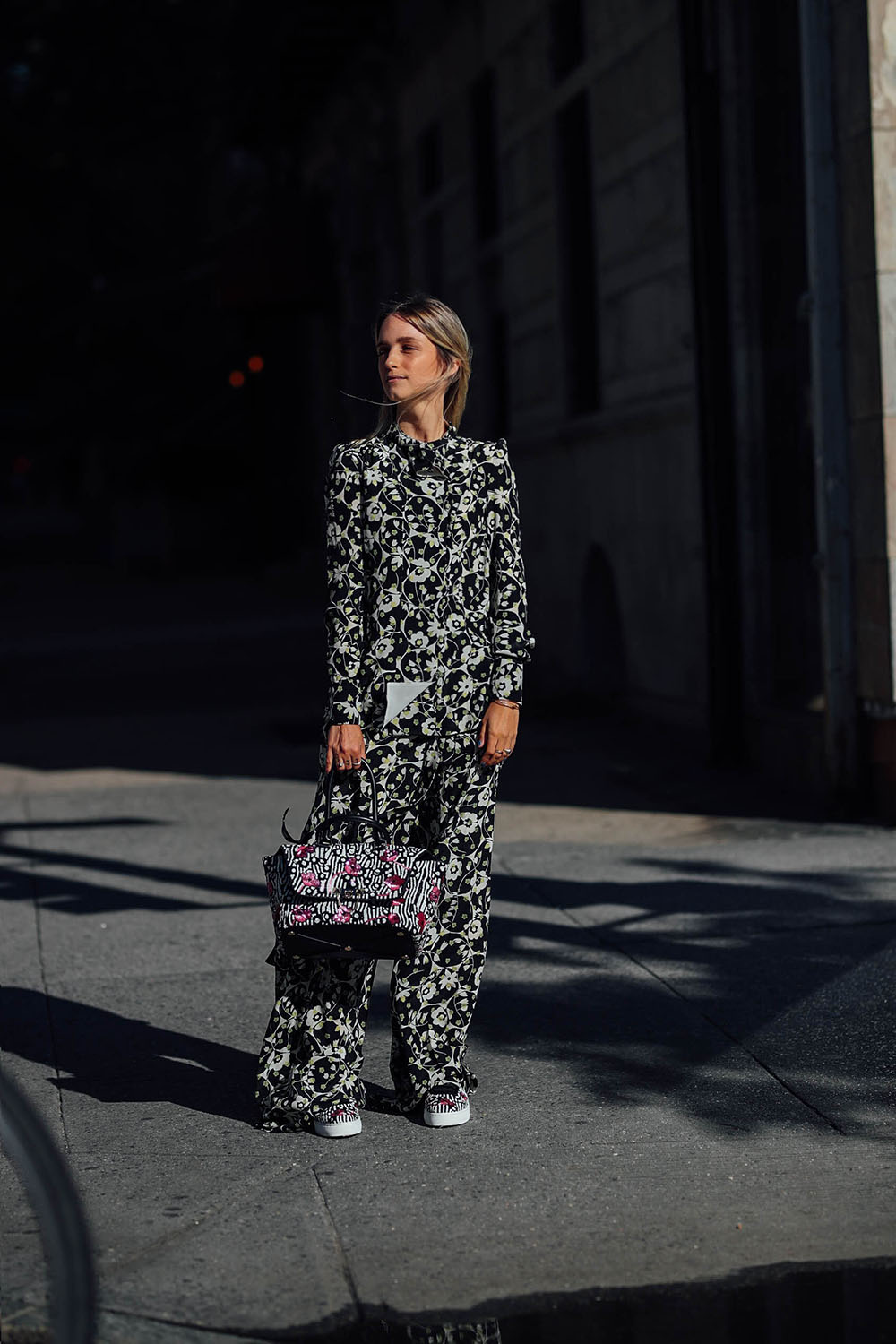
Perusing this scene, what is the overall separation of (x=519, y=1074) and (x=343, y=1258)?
4.49 ft

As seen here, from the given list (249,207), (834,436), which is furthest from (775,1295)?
(249,207)

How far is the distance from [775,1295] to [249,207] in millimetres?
37284

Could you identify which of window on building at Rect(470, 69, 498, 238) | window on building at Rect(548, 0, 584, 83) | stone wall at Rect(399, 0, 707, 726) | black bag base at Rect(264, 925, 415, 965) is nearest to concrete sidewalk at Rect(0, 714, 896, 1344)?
black bag base at Rect(264, 925, 415, 965)

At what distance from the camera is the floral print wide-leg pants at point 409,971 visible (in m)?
4.61

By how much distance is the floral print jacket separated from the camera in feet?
14.9

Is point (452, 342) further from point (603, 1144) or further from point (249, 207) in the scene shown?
point (249, 207)

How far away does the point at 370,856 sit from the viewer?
14.6 feet

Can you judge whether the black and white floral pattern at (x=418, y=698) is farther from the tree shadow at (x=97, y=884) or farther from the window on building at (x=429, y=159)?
the window on building at (x=429, y=159)

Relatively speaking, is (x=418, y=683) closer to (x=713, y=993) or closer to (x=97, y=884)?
(x=713, y=993)

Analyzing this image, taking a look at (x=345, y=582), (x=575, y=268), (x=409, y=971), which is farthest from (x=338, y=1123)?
(x=575, y=268)

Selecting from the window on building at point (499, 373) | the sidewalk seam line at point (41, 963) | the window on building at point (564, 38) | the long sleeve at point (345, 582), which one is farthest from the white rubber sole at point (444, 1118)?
the window on building at point (499, 373)

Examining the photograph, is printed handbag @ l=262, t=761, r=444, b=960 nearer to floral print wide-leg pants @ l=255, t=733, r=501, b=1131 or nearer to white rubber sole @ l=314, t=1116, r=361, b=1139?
floral print wide-leg pants @ l=255, t=733, r=501, b=1131

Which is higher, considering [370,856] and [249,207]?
[249,207]

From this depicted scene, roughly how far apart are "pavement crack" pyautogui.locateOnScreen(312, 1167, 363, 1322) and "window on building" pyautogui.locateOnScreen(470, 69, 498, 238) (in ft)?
42.8
